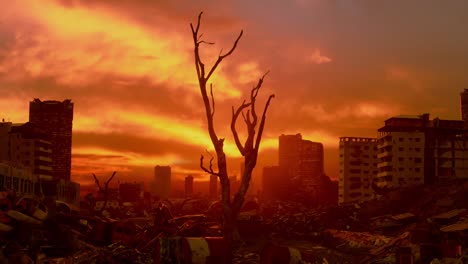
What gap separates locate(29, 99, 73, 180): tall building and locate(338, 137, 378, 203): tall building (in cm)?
8945

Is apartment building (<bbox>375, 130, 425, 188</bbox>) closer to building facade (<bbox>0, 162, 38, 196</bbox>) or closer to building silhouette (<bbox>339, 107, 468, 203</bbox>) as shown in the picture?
building silhouette (<bbox>339, 107, 468, 203</bbox>)

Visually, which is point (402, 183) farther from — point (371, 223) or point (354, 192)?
point (371, 223)

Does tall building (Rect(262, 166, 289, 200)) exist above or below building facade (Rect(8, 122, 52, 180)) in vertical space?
below

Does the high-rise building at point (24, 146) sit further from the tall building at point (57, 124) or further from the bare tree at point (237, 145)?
the bare tree at point (237, 145)

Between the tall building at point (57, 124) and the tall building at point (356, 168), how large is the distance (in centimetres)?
8945

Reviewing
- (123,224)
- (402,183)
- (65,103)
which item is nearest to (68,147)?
(65,103)

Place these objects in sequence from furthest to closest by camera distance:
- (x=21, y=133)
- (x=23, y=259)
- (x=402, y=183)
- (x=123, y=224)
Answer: (x=21, y=133)
(x=402, y=183)
(x=123, y=224)
(x=23, y=259)

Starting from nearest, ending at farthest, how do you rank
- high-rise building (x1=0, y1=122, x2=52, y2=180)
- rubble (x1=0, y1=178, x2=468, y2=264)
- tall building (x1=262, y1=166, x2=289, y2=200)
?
rubble (x1=0, y1=178, x2=468, y2=264), high-rise building (x1=0, y1=122, x2=52, y2=180), tall building (x1=262, y1=166, x2=289, y2=200)

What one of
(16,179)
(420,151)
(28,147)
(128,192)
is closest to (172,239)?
(16,179)

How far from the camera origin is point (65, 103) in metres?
179

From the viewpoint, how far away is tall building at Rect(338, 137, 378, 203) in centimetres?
11975

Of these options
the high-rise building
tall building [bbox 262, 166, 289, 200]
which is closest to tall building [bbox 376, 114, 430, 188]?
the high-rise building

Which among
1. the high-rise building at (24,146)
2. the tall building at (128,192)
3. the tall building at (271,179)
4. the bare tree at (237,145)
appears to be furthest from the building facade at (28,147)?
the bare tree at (237,145)

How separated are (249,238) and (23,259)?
28255mm
